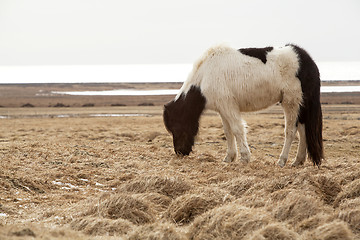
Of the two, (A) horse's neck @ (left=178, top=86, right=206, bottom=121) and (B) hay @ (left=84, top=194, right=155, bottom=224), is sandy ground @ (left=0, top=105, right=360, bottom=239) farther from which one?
(A) horse's neck @ (left=178, top=86, right=206, bottom=121)

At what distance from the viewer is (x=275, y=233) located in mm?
5039

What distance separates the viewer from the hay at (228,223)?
17.1 ft

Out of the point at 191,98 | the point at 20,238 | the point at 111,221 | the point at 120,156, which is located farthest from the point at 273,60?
the point at 20,238

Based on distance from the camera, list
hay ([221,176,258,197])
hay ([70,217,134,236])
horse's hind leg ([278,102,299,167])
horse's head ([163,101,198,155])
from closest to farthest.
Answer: hay ([70,217,134,236]) < hay ([221,176,258,197]) < horse's hind leg ([278,102,299,167]) < horse's head ([163,101,198,155])

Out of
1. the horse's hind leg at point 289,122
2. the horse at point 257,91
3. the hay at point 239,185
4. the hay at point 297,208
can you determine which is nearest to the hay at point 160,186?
the hay at point 239,185

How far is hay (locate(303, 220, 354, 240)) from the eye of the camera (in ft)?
16.3

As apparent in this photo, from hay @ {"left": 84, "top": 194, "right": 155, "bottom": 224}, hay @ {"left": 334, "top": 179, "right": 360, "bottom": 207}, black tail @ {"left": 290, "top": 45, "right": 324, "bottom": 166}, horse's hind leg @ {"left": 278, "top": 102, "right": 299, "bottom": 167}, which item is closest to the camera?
hay @ {"left": 84, "top": 194, "right": 155, "bottom": 224}

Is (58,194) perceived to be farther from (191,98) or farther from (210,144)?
(210,144)

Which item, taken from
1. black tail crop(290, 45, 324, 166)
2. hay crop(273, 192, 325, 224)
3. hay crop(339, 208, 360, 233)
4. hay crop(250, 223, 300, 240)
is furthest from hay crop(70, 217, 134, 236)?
black tail crop(290, 45, 324, 166)

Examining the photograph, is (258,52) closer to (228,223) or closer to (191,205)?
(191,205)

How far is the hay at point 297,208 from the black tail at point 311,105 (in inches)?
156

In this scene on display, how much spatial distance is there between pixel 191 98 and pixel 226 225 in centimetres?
581

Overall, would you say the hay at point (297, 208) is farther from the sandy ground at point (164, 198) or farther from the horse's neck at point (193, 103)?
the horse's neck at point (193, 103)

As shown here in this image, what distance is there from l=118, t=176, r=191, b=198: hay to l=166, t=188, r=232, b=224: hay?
2.35 ft
